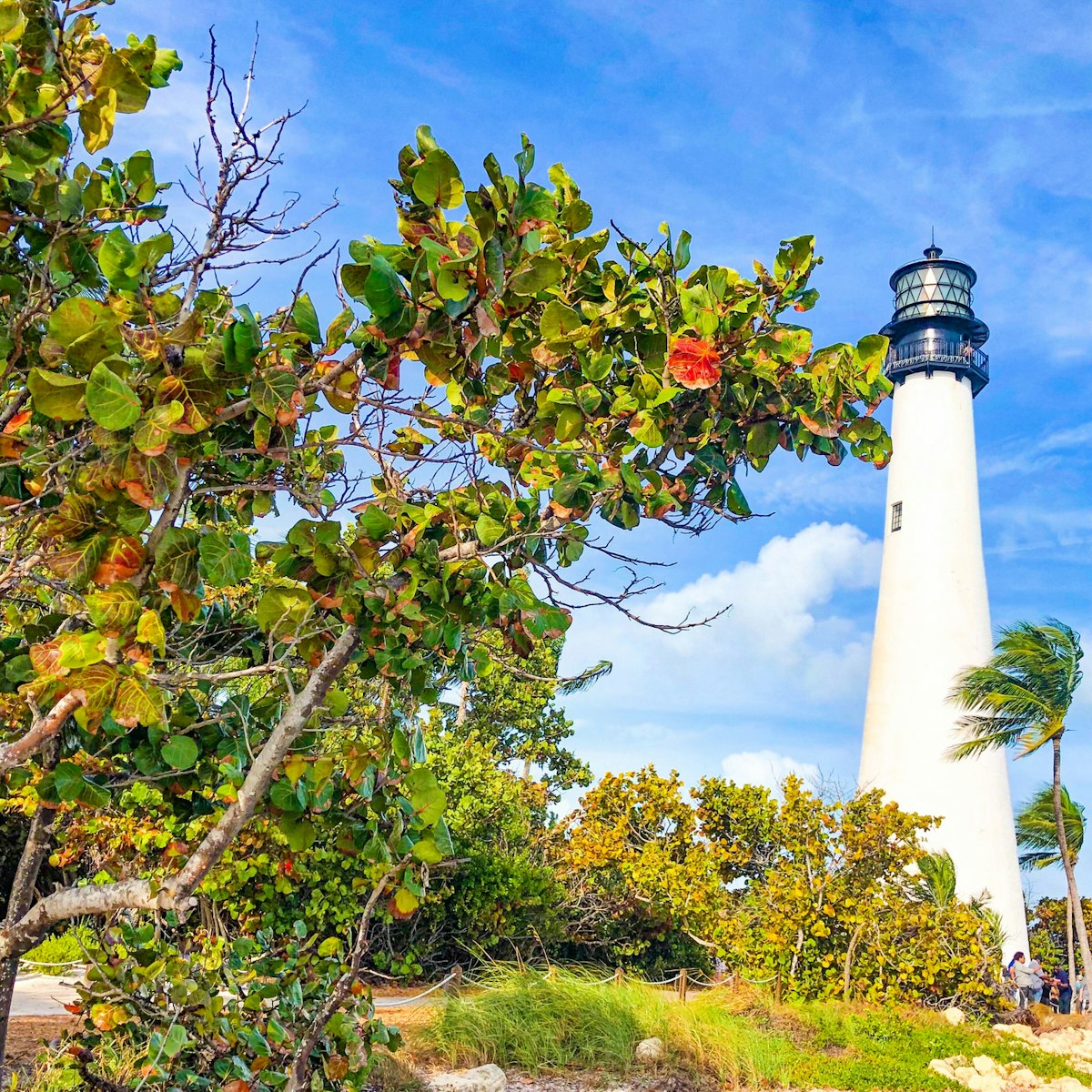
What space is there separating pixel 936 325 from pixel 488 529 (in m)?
20.5

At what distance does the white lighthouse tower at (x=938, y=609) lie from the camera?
18672mm

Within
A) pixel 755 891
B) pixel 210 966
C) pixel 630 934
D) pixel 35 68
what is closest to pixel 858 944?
pixel 755 891

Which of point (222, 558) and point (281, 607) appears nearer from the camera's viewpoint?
point (222, 558)

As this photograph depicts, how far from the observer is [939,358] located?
20547 millimetres

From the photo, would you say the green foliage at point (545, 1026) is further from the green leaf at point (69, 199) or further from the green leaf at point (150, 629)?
the green leaf at point (69, 199)

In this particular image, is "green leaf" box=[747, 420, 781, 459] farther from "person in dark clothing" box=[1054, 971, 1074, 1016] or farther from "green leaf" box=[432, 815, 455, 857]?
"person in dark clothing" box=[1054, 971, 1074, 1016]

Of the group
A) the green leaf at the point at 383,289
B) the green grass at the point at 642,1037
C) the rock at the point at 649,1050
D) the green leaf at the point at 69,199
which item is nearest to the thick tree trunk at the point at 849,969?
the green grass at the point at 642,1037

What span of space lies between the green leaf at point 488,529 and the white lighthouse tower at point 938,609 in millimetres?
17689

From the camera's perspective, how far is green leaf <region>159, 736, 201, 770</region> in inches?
111

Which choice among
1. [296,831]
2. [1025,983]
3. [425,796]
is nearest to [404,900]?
[425,796]

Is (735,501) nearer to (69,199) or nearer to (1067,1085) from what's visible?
(69,199)

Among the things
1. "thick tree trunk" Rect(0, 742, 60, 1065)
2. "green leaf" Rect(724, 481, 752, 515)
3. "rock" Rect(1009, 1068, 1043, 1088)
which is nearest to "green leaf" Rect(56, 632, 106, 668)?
"thick tree trunk" Rect(0, 742, 60, 1065)

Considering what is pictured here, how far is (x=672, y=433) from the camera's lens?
3605mm

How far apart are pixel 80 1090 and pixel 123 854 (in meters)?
3.10
